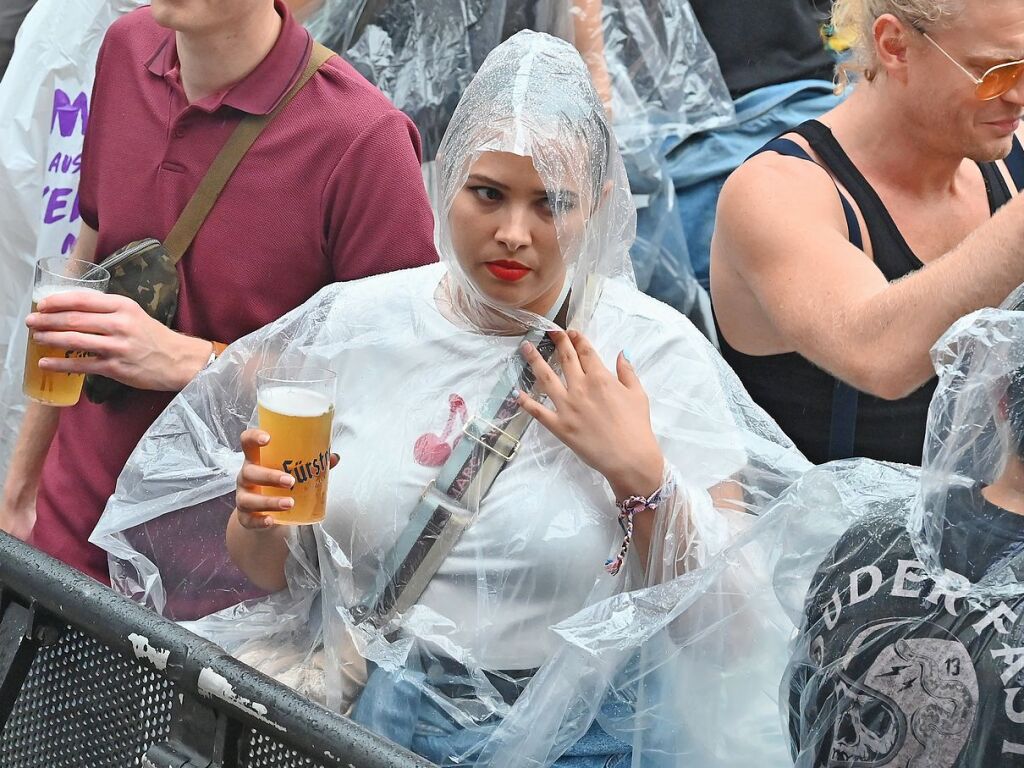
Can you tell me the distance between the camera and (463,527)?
196 centimetres

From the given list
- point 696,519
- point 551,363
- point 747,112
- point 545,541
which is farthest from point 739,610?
point 747,112

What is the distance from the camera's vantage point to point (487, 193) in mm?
2080

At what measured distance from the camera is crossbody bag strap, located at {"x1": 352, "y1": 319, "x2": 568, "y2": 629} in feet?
6.43

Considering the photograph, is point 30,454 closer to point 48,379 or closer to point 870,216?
point 48,379

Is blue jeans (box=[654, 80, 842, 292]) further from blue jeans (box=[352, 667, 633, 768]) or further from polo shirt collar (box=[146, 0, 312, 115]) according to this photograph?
blue jeans (box=[352, 667, 633, 768])

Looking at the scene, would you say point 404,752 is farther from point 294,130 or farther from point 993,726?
point 294,130

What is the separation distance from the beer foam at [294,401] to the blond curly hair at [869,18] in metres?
1.18

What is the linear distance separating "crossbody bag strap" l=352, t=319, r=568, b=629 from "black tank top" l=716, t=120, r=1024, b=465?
71 cm

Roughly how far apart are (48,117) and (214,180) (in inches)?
46.2

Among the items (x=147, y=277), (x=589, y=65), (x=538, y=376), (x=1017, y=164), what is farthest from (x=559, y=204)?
(x=589, y=65)

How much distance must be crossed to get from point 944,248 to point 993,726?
1.34 meters

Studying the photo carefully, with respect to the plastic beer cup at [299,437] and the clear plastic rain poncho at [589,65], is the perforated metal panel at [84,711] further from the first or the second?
the clear plastic rain poncho at [589,65]

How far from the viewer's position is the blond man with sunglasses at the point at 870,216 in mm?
2150

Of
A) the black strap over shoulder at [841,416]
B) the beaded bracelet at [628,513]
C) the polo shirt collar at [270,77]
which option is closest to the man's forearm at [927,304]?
the black strap over shoulder at [841,416]
